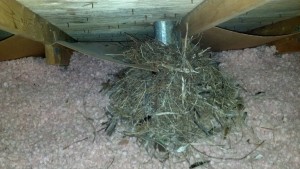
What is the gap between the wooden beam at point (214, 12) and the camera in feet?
4.36

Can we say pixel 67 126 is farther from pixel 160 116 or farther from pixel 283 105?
pixel 283 105

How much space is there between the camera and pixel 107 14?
5.75 feet

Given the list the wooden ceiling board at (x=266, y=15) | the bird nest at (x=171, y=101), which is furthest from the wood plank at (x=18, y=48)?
the wooden ceiling board at (x=266, y=15)

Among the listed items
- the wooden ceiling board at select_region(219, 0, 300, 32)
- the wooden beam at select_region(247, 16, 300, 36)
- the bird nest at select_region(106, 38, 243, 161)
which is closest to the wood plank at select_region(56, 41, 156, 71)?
the bird nest at select_region(106, 38, 243, 161)

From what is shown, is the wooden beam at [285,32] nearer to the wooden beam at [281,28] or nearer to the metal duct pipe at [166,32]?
the wooden beam at [281,28]

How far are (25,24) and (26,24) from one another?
12mm

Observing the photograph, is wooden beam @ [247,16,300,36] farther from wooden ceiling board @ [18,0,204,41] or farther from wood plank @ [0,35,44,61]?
wood plank @ [0,35,44,61]

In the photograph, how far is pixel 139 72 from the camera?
2.07 meters

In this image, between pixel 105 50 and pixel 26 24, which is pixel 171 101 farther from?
pixel 26 24

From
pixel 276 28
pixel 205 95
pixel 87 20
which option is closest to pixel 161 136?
pixel 205 95

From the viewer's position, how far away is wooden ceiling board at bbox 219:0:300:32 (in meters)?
1.81

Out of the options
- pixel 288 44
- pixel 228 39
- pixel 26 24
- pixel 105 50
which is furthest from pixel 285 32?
pixel 26 24

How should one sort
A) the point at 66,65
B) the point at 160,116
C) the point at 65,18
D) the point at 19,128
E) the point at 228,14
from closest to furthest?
the point at 228,14 → the point at 65,18 → the point at 160,116 → the point at 19,128 → the point at 66,65

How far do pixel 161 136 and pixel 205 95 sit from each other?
32 centimetres
